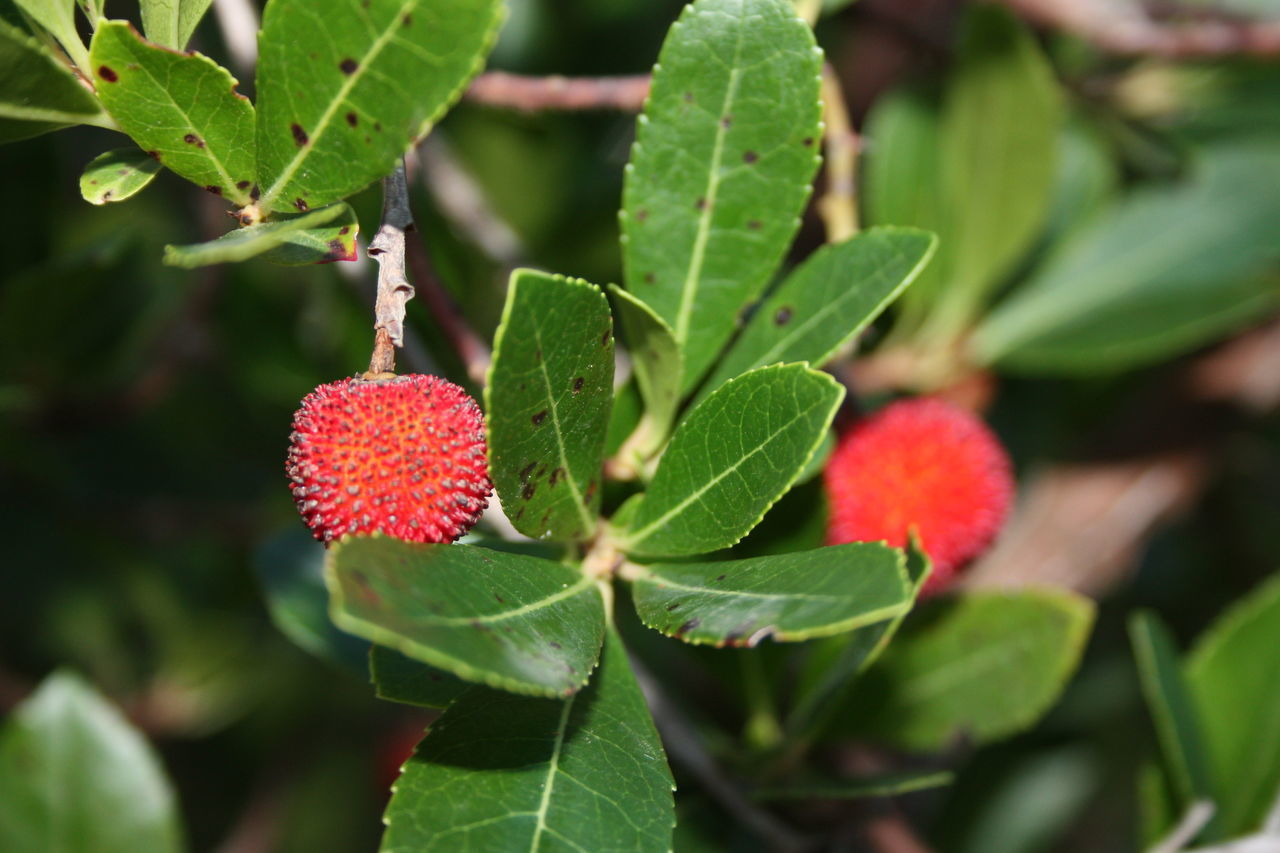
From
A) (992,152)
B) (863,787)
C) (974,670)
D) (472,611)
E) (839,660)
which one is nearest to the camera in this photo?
(472,611)

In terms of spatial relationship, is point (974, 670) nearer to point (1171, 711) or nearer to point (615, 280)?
point (1171, 711)

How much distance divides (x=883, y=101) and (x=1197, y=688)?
2.56 ft

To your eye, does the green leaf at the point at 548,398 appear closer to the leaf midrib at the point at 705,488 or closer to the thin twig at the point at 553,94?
the leaf midrib at the point at 705,488

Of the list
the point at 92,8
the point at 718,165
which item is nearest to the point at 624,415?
the point at 718,165

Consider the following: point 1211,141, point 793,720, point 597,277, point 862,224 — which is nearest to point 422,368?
point 793,720

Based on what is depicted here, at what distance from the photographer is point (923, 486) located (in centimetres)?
105

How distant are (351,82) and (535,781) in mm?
414

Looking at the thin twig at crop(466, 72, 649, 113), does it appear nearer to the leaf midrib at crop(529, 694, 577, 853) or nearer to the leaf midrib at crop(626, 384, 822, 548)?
the leaf midrib at crop(626, 384, 822, 548)

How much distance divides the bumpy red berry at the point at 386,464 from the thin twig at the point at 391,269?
31mm

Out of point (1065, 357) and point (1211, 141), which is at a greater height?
point (1211, 141)

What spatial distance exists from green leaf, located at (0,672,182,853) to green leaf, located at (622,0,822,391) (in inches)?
30.8

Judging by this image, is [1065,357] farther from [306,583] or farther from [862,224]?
[306,583]

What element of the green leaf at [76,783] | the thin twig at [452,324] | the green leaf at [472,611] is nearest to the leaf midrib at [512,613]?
the green leaf at [472,611]

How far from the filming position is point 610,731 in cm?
70
